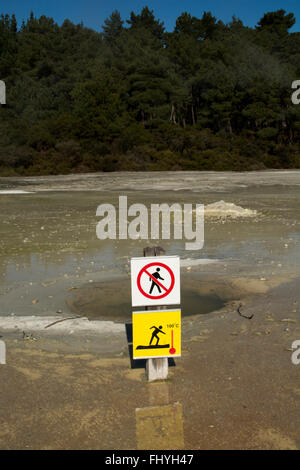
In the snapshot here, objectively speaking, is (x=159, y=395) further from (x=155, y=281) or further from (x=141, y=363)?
(x=155, y=281)

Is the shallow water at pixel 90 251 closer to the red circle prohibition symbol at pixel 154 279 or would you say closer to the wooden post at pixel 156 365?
the wooden post at pixel 156 365

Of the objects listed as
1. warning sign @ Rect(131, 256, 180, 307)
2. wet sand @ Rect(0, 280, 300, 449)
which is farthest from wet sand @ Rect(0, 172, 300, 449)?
warning sign @ Rect(131, 256, 180, 307)

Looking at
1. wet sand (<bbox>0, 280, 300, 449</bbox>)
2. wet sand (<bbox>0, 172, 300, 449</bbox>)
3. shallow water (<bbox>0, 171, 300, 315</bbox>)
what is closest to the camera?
wet sand (<bbox>0, 280, 300, 449</bbox>)

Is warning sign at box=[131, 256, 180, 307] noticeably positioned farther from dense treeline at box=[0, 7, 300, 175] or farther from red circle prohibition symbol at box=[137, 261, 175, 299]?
dense treeline at box=[0, 7, 300, 175]

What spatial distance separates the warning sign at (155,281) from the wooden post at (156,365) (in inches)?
4.9

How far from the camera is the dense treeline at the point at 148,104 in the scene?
178 ft

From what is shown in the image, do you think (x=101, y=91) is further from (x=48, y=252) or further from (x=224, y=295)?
(x=224, y=295)

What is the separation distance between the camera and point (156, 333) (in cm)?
474

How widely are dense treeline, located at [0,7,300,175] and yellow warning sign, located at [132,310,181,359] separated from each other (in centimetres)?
4711

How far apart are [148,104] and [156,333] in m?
59.9

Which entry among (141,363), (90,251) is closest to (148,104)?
(90,251)

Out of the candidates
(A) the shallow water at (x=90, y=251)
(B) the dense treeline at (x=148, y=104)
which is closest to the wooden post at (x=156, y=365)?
(A) the shallow water at (x=90, y=251)

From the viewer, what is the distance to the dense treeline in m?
54.3
